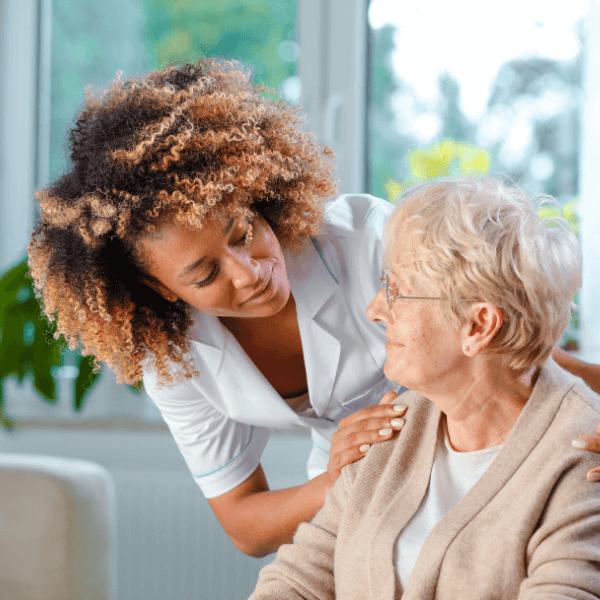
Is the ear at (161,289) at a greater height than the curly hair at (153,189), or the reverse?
the curly hair at (153,189)

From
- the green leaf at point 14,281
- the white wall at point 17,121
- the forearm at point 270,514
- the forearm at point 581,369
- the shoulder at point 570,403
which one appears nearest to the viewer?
the shoulder at point 570,403

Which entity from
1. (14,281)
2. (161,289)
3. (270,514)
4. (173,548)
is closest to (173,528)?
(173,548)

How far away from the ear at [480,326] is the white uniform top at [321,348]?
38 centimetres

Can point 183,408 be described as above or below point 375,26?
below

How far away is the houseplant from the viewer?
2.20 metres

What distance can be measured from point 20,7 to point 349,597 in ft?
9.43

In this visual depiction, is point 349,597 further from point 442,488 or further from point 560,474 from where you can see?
point 560,474

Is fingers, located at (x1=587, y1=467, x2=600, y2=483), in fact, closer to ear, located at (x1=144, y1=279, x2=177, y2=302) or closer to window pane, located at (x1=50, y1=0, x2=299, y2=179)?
ear, located at (x1=144, y1=279, x2=177, y2=302)

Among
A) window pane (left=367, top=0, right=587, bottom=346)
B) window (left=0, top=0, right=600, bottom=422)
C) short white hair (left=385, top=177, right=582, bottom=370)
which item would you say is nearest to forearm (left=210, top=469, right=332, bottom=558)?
short white hair (left=385, top=177, right=582, bottom=370)

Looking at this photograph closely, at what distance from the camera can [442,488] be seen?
1.09 meters

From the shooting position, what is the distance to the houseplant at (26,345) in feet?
7.22

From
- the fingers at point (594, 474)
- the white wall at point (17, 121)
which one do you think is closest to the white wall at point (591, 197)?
the fingers at point (594, 474)

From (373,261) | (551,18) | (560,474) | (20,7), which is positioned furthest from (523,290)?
(20,7)

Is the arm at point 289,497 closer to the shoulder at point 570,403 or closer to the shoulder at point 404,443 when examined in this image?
the shoulder at point 404,443
